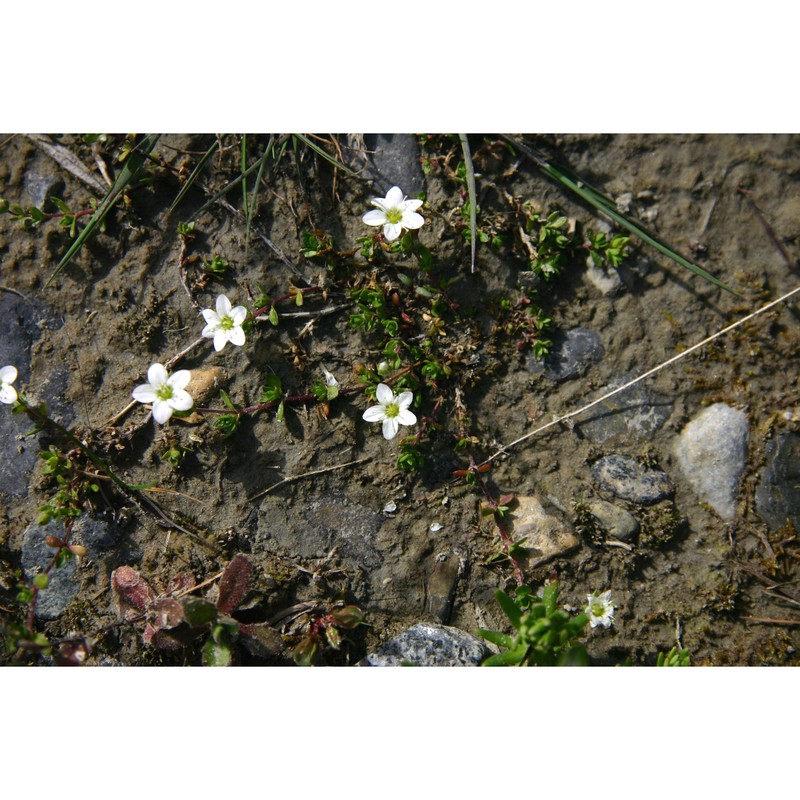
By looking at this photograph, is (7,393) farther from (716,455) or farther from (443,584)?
(716,455)

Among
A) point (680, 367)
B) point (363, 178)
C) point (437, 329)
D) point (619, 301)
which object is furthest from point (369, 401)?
point (680, 367)

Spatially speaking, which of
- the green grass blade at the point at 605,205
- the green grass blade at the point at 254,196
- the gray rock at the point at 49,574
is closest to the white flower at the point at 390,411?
the green grass blade at the point at 254,196

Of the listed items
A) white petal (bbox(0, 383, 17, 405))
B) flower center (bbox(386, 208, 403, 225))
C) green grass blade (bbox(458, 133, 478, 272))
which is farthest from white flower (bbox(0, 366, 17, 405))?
green grass blade (bbox(458, 133, 478, 272))

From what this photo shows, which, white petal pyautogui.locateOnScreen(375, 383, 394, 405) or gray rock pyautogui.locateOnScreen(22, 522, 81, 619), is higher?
white petal pyautogui.locateOnScreen(375, 383, 394, 405)

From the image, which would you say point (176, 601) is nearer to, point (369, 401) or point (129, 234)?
point (369, 401)

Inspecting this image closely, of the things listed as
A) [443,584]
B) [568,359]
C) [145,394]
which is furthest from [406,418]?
[145,394]

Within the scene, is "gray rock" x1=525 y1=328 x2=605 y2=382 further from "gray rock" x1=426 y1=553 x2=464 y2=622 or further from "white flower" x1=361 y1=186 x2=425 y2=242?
"gray rock" x1=426 y1=553 x2=464 y2=622

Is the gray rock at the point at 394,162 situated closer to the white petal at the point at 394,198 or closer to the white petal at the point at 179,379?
the white petal at the point at 394,198
